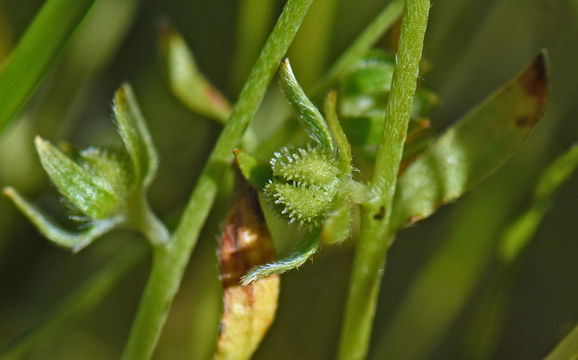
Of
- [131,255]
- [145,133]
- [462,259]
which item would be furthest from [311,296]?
[145,133]

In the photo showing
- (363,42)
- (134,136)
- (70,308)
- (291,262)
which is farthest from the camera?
(70,308)

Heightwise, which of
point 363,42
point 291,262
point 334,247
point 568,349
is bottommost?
point 334,247

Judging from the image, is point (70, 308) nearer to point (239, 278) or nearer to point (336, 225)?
point (239, 278)

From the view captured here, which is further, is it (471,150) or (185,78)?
(185,78)

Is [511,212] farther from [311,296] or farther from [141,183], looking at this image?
[141,183]

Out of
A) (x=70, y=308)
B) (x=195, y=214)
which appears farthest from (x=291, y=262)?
(x=70, y=308)

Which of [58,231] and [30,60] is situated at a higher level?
[30,60]

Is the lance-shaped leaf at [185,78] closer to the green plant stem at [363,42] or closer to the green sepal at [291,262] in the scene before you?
the green plant stem at [363,42]
